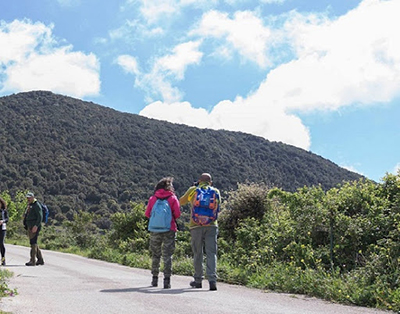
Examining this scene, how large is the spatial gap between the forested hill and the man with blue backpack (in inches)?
2461

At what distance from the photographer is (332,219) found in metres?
9.70

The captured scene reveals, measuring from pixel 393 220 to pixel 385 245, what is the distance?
1.07 metres

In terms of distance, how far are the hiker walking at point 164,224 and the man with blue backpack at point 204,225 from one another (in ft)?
1.06

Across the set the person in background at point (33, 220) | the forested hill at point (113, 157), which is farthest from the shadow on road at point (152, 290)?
the forested hill at point (113, 157)

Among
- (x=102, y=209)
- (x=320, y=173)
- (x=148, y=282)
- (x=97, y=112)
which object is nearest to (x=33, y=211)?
(x=148, y=282)

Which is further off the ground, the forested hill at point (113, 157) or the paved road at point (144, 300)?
the forested hill at point (113, 157)

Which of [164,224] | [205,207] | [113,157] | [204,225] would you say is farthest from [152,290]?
[113,157]

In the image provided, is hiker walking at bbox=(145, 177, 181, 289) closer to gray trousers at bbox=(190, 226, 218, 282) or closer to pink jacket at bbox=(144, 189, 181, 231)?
→ pink jacket at bbox=(144, 189, 181, 231)

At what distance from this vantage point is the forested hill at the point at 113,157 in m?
80.6

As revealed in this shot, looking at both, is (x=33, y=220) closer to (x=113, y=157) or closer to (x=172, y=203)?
(x=172, y=203)

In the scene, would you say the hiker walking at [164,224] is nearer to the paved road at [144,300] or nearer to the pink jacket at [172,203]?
the pink jacket at [172,203]

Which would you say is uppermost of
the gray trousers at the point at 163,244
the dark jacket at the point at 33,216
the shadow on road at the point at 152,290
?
the dark jacket at the point at 33,216

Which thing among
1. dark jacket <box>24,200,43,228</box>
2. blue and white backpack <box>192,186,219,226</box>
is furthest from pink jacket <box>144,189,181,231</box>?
dark jacket <box>24,200,43,228</box>

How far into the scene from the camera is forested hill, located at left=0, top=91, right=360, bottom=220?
80625mm
